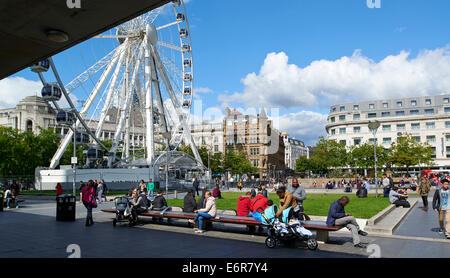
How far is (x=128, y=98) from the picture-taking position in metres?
43.6

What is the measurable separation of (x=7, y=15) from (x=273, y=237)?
7608mm

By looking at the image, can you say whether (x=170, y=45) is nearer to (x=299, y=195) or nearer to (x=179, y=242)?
(x=299, y=195)

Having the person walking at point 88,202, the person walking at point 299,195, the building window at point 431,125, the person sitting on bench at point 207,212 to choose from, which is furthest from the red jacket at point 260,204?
the building window at point 431,125

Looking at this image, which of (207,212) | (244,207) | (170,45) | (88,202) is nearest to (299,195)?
(244,207)

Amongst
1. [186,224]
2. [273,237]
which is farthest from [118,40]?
[273,237]

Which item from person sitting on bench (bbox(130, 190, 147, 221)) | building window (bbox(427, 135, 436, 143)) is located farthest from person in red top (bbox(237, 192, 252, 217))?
building window (bbox(427, 135, 436, 143))

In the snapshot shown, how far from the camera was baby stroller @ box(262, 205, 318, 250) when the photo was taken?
9383 mm

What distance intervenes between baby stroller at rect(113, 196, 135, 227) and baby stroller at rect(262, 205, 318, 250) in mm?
5946

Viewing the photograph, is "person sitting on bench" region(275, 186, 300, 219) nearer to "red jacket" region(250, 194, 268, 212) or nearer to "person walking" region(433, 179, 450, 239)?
"red jacket" region(250, 194, 268, 212)

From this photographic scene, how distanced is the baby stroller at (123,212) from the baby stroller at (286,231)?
19.5 ft

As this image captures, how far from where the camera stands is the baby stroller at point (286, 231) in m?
9.38

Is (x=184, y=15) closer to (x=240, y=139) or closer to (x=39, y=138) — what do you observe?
(x=39, y=138)

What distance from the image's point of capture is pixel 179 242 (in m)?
10.5

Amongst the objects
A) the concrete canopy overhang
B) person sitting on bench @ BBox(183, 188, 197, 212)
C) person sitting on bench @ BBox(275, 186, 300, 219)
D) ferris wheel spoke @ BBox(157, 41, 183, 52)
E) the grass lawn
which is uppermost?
ferris wheel spoke @ BBox(157, 41, 183, 52)
